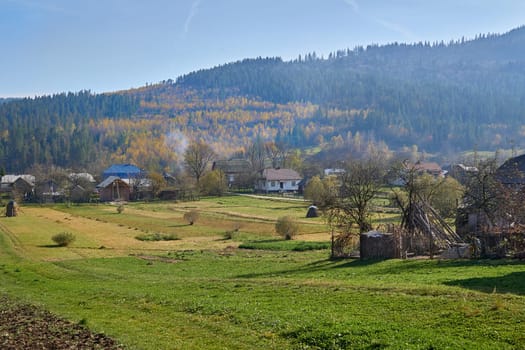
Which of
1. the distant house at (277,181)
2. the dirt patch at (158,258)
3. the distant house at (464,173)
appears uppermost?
the distant house at (464,173)

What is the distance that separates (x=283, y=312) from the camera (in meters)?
16.8

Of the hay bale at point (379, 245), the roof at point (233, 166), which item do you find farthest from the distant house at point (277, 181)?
the hay bale at point (379, 245)

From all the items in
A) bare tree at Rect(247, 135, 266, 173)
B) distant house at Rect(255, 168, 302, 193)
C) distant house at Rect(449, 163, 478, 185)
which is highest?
bare tree at Rect(247, 135, 266, 173)

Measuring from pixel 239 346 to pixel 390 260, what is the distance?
19221 millimetres

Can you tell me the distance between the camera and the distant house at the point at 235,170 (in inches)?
5650

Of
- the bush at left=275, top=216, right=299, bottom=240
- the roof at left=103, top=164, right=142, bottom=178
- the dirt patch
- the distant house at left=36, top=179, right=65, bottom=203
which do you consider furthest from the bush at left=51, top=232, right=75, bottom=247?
the roof at left=103, top=164, right=142, bottom=178

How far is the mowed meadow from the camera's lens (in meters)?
13.5

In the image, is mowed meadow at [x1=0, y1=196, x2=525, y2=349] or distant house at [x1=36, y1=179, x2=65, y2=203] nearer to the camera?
mowed meadow at [x1=0, y1=196, x2=525, y2=349]

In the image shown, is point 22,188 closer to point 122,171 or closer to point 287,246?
point 122,171

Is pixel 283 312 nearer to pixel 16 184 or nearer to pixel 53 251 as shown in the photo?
pixel 53 251

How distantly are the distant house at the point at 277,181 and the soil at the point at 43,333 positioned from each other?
118 meters

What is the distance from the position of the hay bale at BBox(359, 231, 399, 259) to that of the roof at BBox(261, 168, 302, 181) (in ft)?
341

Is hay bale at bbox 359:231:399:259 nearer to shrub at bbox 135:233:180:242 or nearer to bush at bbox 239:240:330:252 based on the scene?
bush at bbox 239:240:330:252

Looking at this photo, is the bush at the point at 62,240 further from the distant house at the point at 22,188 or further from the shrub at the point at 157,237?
the distant house at the point at 22,188
